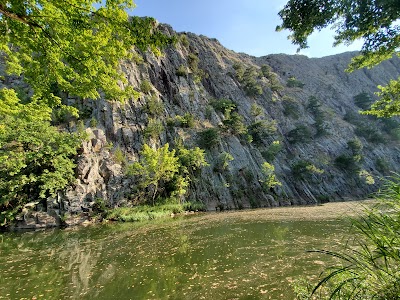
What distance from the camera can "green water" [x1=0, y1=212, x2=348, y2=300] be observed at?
6570 mm

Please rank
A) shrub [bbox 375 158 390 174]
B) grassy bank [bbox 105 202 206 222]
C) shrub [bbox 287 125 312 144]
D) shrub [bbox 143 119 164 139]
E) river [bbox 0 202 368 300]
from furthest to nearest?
shrub [bbox 375 158 390 174] → shrub [bbox 287 125 312 144] → shrub [bbox 143 119 164 139] → grassy bank [bbox 105 202 206 222] → river [bbox 0 202 368 300]

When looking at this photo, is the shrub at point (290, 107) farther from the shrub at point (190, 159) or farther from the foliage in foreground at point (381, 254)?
the foliage in foreground at point (381, 254)

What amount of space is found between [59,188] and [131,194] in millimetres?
7866

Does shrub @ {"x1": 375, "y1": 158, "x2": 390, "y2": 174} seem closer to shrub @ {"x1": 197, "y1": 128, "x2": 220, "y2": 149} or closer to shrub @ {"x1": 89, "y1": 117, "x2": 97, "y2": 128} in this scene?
shrub @ {"x1": 197, "y1": 128, "x2": 220, "y2": 149}

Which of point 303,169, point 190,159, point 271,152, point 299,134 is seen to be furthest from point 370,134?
point 190,159

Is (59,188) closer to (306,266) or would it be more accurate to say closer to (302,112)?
(306,266)

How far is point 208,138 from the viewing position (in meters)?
39.2

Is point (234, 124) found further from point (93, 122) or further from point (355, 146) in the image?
point (355, 146)

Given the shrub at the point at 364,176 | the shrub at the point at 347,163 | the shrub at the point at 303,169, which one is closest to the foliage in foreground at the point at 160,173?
A: the shrub at the point at 303,169

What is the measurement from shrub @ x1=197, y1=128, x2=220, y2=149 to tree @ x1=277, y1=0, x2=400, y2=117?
1170 inches

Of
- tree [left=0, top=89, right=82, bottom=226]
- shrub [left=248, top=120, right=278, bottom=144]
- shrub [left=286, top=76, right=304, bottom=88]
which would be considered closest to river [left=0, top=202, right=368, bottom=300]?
tree [left=0, top=89, right=82, bottom=226]

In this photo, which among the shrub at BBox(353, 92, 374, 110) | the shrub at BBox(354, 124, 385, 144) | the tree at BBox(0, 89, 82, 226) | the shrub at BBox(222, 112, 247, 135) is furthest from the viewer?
the shrub at BBox(353, 92, 374, 110)

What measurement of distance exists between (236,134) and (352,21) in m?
36.9

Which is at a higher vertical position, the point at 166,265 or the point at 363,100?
the point at 363,100
